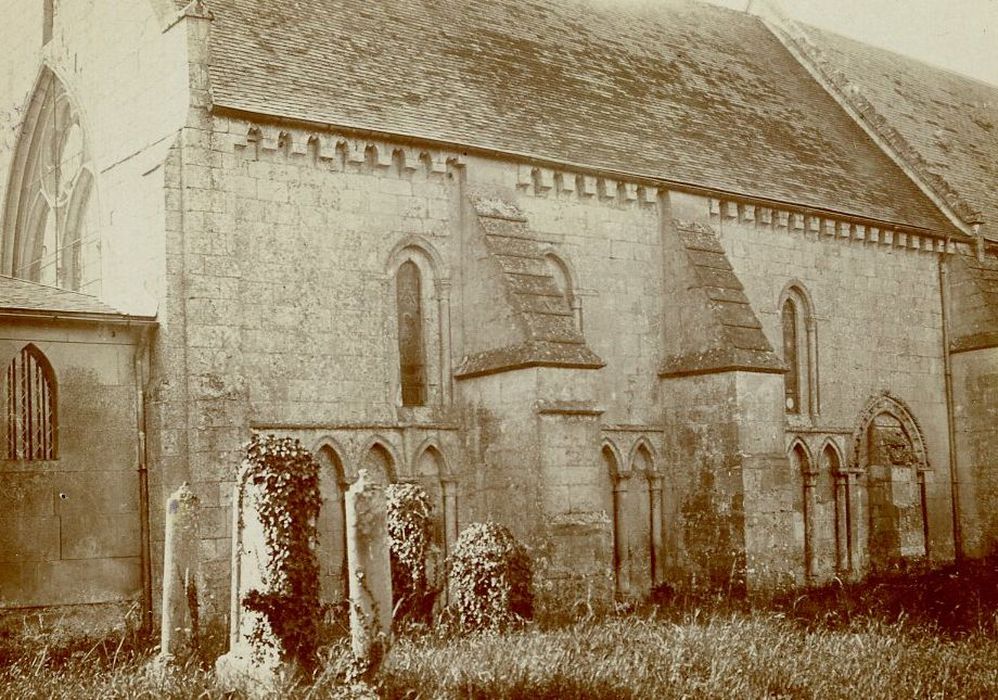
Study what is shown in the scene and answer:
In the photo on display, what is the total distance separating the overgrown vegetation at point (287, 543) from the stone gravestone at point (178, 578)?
1288 millimetres

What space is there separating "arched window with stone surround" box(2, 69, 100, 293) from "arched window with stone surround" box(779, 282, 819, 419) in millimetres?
13250

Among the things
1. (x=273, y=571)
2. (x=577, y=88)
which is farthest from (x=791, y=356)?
(x=273, y=571)

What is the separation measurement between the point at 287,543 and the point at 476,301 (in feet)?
28.3

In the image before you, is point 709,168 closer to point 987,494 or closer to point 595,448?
point 595,448

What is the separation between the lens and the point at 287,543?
11789 mm

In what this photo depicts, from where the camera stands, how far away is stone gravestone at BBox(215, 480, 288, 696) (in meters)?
11.4

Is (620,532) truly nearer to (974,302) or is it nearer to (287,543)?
(287,543)

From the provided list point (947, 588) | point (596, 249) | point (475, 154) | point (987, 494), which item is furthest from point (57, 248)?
point (987, 494)

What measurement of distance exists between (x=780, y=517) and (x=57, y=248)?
13240mm

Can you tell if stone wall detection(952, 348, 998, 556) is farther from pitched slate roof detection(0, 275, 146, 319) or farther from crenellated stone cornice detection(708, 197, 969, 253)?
pitched slate roof detection(0, 275, 146, 319)

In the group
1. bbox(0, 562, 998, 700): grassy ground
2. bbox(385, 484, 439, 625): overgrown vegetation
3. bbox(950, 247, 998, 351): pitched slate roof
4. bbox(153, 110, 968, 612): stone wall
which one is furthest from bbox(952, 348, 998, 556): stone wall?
bbox(385, 484, 439, 625): overgrown vegetation

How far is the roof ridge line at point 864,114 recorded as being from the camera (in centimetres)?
2888

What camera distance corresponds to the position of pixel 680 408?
22062mm

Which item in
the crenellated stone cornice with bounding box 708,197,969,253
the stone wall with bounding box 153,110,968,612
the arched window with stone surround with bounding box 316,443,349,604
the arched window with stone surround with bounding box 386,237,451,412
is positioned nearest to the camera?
the stone wall with bounding box 153,110,968,612
